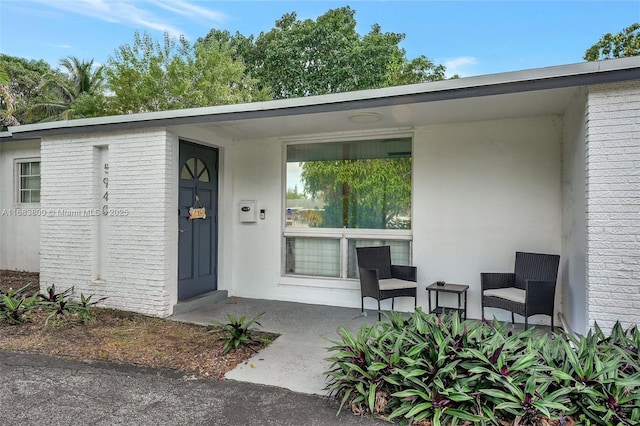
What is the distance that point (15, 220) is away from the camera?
26.7 feet

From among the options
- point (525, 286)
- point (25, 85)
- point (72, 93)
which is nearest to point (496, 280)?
point (525, 286)

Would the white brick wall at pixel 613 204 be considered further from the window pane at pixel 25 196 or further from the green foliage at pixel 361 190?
the window pane at pixel 25 196

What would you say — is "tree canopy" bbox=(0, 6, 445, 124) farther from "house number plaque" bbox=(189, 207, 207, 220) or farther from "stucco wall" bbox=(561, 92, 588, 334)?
"stucco wall" bbox=(561, 92, 588, 334)

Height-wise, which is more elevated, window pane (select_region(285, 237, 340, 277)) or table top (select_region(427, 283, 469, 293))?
window pane (select_region(285, 237, 340, 277))

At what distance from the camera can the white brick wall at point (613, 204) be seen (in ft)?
10.3

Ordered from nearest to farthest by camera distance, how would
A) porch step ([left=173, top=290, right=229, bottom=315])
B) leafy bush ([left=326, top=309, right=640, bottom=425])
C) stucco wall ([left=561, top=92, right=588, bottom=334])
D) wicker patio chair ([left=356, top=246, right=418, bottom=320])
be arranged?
leafy bush ([left=326, top=309, right=640, bottom=425])
stucco wall ([left=561, top=92, right=588, bottom=334])
wicker patio chair ([left=356, top=246, right=418, bottom=320])
porch step ([left=173, top=290, right=229, bottom=315])

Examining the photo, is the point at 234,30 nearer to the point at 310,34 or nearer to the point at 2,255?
the point at 310,34

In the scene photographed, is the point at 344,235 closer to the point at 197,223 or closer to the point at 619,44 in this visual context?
the point at 197,223

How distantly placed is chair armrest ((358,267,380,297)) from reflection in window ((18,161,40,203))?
7179 millimetres

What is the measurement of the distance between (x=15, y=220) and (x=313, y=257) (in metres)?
6.70

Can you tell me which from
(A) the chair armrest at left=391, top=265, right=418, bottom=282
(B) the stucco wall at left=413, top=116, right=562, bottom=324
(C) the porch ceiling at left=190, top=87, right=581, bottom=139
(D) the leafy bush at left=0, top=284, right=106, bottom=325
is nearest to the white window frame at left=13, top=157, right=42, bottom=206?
(D) the leafy bush at left=0, top=284, right=106, bottom=325

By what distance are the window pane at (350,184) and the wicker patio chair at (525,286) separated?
1423mm

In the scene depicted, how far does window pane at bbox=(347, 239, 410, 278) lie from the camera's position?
5461mm

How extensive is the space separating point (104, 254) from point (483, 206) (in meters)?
5.30
